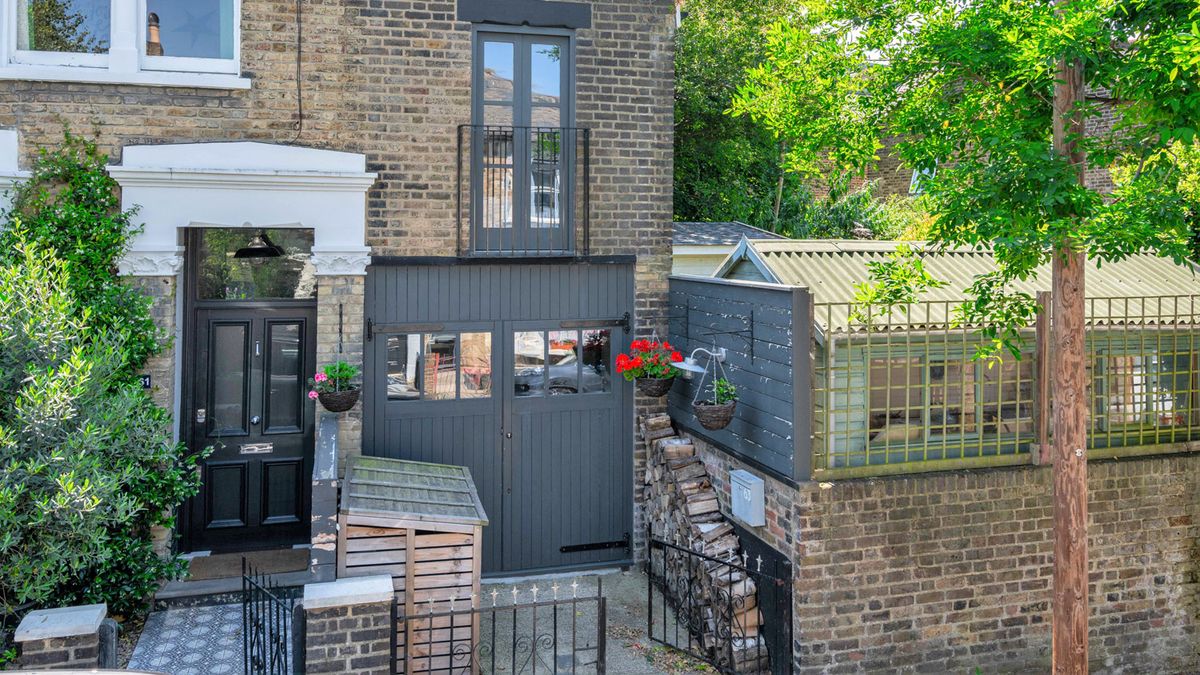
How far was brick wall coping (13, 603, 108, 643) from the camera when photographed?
539cm

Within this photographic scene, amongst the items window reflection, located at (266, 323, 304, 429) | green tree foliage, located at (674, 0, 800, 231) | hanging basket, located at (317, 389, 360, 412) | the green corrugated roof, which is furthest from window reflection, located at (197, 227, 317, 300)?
green tree foliage, located at (674, 0, 800, 231)

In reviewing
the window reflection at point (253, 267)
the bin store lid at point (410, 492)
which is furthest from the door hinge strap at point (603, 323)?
the window reflection at point (253, 267)

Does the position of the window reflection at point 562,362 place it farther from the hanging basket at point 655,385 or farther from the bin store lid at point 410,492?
the bin store lid at point 410,492

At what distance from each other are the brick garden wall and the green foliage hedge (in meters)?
4.69

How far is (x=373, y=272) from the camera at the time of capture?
859 cm

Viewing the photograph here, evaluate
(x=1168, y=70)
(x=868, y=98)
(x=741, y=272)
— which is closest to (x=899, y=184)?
(x=741, y=272)

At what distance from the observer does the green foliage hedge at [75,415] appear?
5754 mm

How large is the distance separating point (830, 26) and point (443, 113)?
3560 millimetres

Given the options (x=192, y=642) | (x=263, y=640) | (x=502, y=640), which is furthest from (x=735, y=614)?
(x=192, y=642)

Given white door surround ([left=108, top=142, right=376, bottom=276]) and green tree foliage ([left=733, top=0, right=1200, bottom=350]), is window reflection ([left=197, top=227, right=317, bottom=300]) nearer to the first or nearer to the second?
white door surround ([left=108, top=142, right=376, bottom=276])

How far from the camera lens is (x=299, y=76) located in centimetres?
835

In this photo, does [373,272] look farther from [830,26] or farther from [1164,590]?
[1164,590]

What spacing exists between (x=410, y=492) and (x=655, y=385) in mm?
2522

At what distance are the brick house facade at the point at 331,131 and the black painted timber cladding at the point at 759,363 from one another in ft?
3.91
